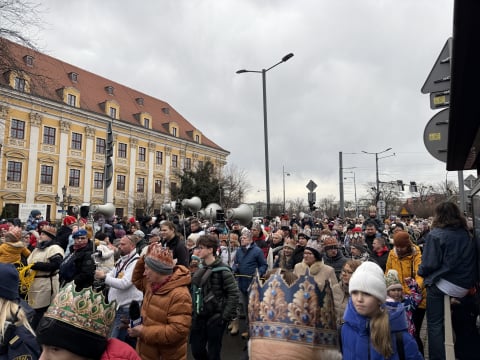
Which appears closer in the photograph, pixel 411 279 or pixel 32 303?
pixel 411 279

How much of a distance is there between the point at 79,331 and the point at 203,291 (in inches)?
102

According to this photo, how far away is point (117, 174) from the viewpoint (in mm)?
48281

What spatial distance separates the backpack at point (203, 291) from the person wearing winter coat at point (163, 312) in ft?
2.97

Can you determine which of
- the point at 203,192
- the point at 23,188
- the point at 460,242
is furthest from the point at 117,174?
the point at 460,242

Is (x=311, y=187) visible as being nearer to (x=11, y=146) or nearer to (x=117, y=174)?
(x=11, y=146)

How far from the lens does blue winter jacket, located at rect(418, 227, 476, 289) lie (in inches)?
155

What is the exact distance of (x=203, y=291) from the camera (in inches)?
178

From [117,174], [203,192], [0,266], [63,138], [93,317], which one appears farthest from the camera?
[117,174]

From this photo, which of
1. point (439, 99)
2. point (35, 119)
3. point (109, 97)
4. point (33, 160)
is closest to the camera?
point (439, 99)

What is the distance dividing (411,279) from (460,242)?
908mm

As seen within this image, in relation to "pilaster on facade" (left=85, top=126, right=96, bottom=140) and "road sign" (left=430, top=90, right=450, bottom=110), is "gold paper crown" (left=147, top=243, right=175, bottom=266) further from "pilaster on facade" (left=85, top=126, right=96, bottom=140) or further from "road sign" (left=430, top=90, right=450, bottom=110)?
"pilaster on facade" (left=85, top=126, right=96, bottom=140)

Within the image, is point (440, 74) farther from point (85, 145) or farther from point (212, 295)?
point (85, 145)

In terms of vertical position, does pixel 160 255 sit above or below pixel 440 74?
below

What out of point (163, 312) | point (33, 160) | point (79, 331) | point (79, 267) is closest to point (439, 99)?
point (163, 312)
